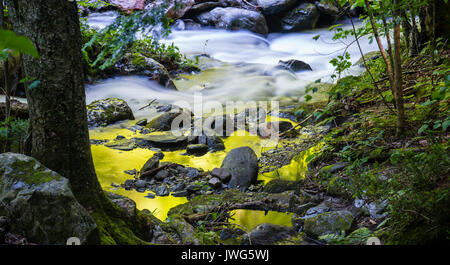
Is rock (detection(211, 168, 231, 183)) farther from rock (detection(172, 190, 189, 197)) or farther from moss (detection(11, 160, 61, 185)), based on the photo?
moss (detection(11, 160, 61, 185))

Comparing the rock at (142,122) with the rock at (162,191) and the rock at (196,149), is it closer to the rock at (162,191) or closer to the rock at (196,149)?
the rock at (196,149)

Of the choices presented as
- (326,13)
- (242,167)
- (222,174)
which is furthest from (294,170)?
(326,13)

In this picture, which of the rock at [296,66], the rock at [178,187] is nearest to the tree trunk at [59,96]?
the rock at [178,187]

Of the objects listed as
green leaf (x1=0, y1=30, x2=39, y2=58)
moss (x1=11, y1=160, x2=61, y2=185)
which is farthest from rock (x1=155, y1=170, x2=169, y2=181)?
green leaf (x1=0, y1=30, x2=39, y2=58)

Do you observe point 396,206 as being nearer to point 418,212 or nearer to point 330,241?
point 418,212

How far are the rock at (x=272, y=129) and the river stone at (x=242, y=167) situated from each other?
1.51m

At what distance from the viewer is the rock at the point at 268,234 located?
282cm

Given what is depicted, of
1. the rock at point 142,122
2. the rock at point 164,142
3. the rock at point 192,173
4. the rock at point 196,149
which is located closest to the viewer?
the rock at point 192,173

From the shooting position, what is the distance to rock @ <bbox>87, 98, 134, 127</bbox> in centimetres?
704

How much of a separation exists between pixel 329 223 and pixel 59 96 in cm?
243

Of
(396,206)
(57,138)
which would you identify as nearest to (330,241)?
(396,206)

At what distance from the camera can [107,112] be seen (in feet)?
24.0

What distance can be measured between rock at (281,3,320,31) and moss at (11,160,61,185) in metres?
16.9

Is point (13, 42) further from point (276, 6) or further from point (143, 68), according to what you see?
point (276, 6)
